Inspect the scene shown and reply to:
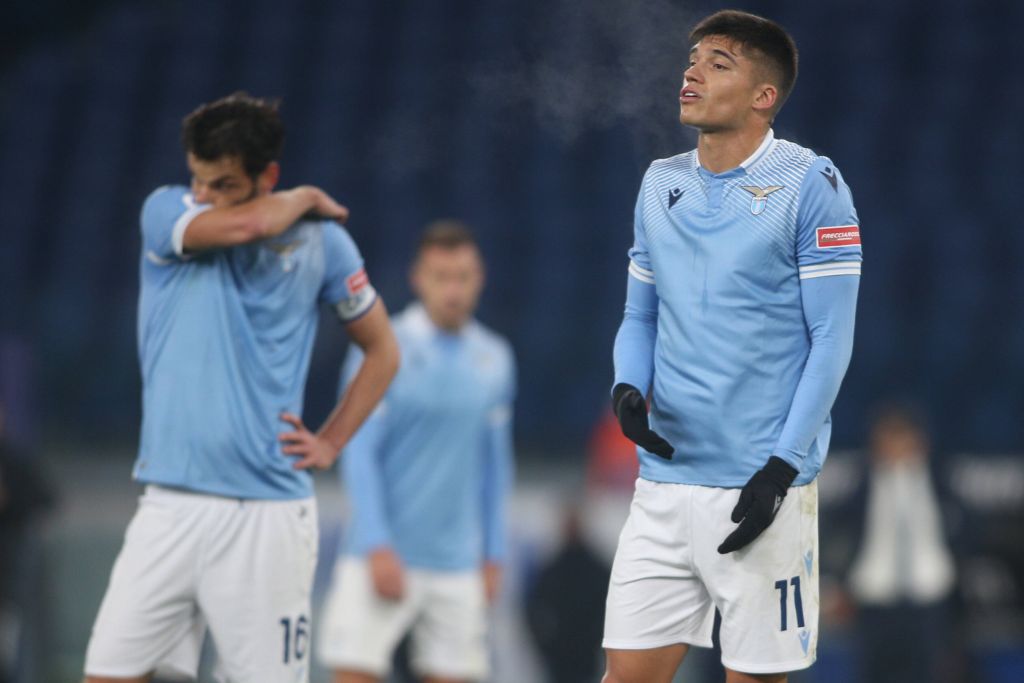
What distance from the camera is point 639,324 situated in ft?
11.9

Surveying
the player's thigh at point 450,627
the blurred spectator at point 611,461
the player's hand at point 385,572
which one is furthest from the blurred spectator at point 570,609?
the player's hand at point 385,572

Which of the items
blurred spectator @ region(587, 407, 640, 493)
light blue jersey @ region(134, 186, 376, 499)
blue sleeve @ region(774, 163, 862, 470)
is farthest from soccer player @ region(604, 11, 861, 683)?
blurred spectator @ region(587, 407, 640, 493)

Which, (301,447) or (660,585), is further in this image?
(301,447)

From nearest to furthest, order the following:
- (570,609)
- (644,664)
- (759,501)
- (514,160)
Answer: (759,501)
(644,664)
(570,609)
(514,160)

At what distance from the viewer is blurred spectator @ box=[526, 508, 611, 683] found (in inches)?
298

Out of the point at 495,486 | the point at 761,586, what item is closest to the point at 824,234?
the point at 761,586

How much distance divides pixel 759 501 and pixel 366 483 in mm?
2542

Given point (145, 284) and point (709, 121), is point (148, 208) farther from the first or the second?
point (709, 121)

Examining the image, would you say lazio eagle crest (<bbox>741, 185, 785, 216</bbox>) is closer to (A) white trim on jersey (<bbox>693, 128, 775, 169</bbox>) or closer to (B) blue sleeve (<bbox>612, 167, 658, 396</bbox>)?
(A) white trim on jersey (<bbox>693, 128, 775, 169</bbox>)

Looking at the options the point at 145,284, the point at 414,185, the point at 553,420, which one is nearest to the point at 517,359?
the point at 553,420

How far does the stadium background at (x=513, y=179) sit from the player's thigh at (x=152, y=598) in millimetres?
4097

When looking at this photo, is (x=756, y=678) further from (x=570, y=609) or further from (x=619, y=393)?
(x=570, y=609)

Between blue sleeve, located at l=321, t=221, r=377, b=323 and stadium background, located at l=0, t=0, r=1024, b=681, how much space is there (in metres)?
3.84

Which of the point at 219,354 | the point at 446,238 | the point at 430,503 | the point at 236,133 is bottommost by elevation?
the point at 430,503
